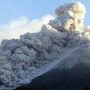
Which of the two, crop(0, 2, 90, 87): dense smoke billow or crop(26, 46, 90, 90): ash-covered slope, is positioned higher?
crop(0, 2, 90, 87): dense smoke billow

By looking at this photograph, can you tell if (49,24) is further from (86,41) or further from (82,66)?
(82,66)

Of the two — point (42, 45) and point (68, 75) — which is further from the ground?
point (42, 45)

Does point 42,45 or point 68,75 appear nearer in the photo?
point 68,75

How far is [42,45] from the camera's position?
156 feet

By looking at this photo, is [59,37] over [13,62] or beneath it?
over

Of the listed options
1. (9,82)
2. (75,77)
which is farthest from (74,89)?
(9,82)

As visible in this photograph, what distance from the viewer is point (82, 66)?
4381 cm

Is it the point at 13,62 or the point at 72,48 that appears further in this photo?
the point at 72,48

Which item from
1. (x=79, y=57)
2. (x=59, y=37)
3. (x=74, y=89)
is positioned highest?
(x=59, y=37)

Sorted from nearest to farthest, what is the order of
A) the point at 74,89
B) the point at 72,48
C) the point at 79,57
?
1. the point at 74,89
2. the point at 79,57
3. the point at 72,48

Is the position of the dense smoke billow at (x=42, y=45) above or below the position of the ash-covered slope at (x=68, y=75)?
above

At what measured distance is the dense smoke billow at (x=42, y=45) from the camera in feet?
144

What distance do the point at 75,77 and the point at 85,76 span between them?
2.76 ft

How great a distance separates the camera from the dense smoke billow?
4388 cm
